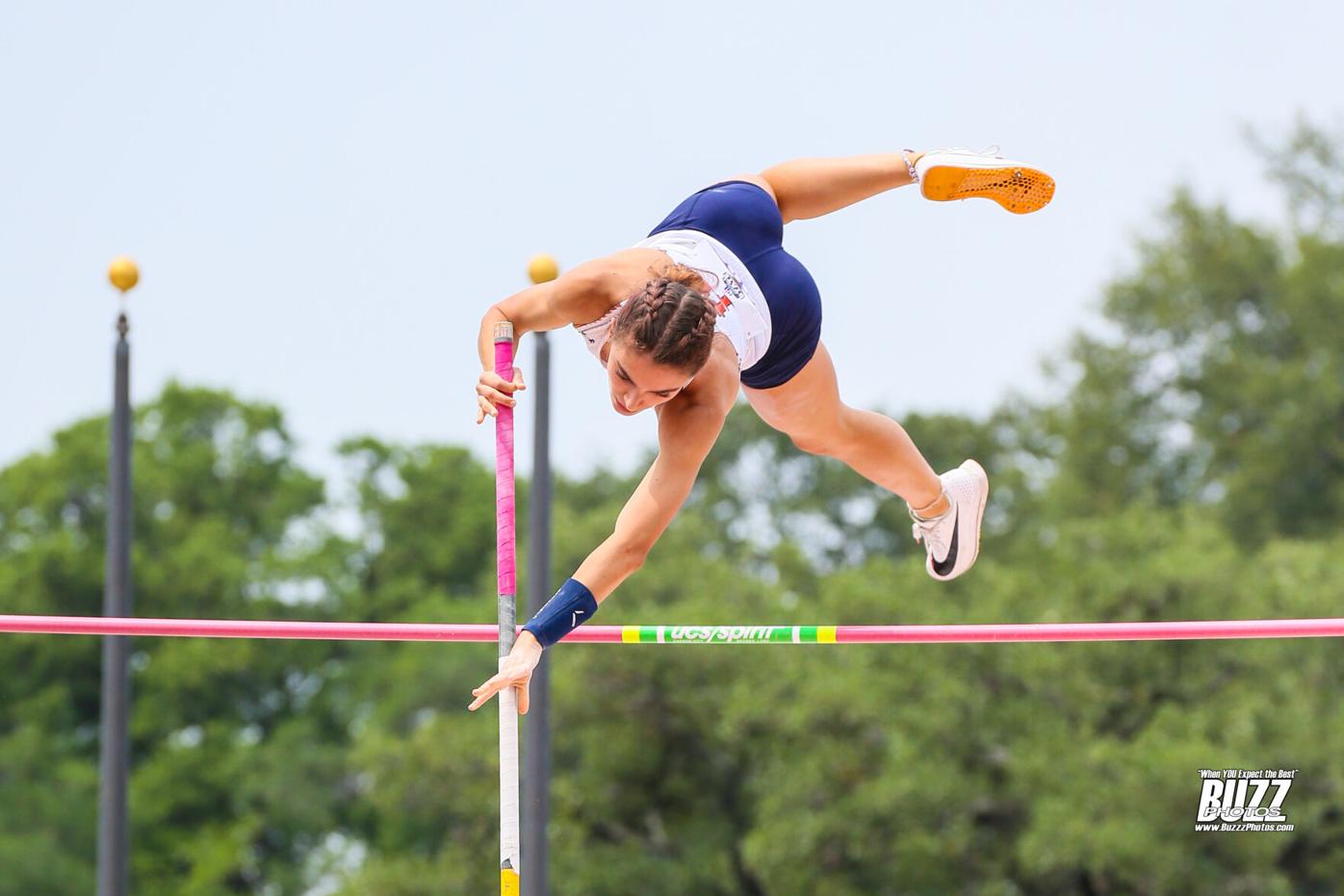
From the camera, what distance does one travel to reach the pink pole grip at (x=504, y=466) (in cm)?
433

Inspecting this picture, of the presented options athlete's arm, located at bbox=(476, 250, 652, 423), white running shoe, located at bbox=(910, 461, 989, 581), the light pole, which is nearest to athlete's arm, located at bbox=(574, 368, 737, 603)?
athlete's arm, located at bbox=(476, 250, 652, 423)

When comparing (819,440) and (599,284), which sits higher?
(599,284)

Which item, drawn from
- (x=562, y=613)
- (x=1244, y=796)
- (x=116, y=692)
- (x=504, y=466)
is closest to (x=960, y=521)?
(x=1244, y=796)

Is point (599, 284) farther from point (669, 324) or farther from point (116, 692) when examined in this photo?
point (116, 692)

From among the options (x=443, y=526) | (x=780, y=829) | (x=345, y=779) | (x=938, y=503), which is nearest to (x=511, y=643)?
(x=938, y=503)

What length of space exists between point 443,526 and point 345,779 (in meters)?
4.28

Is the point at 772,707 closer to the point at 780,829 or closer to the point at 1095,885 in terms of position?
the point at 780,829

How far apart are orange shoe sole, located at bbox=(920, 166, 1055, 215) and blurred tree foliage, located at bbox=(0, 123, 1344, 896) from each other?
11475 mm

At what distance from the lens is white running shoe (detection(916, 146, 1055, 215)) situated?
16.1ft

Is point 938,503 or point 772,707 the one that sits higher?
point 938,503

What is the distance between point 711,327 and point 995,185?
4.12ft

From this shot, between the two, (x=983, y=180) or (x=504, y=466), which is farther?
(x=983, y=180)

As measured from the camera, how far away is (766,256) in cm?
460

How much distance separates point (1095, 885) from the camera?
1692 cm
